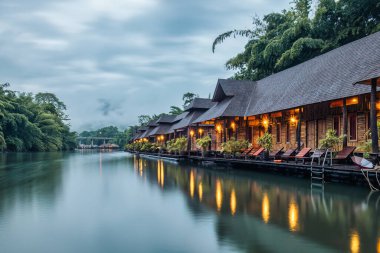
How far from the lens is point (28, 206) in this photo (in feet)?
35.2

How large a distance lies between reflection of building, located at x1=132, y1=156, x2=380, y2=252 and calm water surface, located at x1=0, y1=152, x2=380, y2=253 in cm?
2

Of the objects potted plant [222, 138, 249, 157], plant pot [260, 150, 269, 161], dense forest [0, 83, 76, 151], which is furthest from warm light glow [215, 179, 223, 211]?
dense forest [0, 83, 76, 151]

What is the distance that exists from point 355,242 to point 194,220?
11.7ft

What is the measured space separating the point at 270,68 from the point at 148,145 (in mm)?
25019

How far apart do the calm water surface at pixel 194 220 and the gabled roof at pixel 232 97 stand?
47.2 feet

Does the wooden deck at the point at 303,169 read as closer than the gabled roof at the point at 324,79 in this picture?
Yes

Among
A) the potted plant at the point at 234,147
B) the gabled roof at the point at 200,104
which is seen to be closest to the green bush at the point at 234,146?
the potted plant at the point at 234,147

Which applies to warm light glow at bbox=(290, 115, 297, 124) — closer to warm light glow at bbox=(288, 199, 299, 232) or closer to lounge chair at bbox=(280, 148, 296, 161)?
lounge chair at bbox=(280, 148, 296, 161)

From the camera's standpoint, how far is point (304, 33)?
3888 centimetres

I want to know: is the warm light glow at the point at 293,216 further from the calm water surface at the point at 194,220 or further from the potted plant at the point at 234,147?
the potted plant at the point at 234,147

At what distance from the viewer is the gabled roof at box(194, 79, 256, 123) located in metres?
28.0

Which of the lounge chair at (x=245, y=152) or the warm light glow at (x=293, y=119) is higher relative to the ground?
the warm light glow at (x=293, y=119)

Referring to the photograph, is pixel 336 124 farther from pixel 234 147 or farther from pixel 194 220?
pixel 194 220

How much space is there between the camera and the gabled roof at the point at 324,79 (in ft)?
57.5
